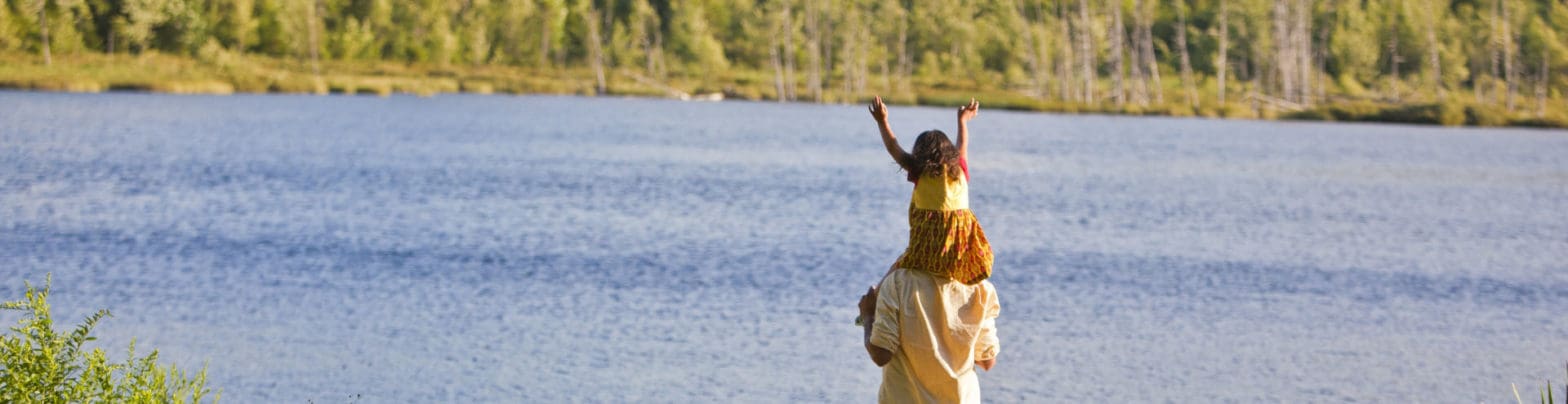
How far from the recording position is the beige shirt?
24.8ft

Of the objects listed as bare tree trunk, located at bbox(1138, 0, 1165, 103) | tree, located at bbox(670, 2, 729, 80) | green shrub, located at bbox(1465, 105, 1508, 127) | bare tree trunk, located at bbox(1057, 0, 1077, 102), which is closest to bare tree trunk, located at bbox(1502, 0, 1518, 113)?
green shrub, located at bbox(1465, 105, 1508, 127)

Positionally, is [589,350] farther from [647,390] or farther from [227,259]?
[227,259]

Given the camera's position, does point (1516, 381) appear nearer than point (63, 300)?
Yes

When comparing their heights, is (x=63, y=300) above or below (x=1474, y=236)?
above

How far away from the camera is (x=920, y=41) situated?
126438 mm

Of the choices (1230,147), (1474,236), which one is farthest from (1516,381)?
(1230,147)

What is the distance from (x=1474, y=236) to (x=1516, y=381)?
630 inches

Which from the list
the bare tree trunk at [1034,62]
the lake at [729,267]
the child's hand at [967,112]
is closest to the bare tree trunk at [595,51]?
the bare tree trunk at [1034,62]

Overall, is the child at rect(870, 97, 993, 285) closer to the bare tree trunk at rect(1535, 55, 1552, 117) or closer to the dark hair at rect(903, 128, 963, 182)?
the dark hair at rect(903, 128, 963, 182)

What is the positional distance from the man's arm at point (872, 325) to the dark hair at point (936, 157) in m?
0.70

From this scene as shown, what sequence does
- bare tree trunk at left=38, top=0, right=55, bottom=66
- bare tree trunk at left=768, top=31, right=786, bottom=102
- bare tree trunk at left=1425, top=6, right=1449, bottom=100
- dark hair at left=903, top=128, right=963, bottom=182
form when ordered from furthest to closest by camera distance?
1. bare tree trunk at left=768, top=31, right=786, bottom=102
2. bare tree trunk at left=1425, top=6, right=1449, bottom=100
3. bare tree trunk at left=38, top=0, right=55, bottom=66
4. dark hair at left=903, top=128, right=963, bottom=182

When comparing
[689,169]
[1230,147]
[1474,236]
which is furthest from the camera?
[1230,147]

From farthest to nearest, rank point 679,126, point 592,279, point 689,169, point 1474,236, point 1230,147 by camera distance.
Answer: point 679,126 < point 1230,147 < point 689,169 < point 1474,236 < point 592,279

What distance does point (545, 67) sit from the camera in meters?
128
